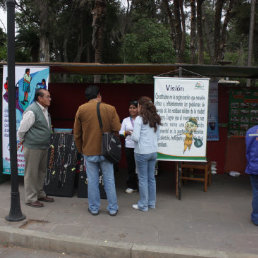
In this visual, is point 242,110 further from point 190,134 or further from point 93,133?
point 93,133

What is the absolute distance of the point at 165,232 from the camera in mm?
3846

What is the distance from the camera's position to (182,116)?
16.0 ft

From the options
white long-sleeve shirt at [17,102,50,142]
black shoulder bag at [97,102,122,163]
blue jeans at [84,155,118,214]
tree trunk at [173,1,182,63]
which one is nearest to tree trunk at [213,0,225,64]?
tree trunk at [173,1,182,63]

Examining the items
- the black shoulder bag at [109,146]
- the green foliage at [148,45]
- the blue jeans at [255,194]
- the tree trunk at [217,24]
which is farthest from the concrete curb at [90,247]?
the green foliage at [148,45]

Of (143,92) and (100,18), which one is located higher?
(100,18)

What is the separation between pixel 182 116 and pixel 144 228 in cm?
191

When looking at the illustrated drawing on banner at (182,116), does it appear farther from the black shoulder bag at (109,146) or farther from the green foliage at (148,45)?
the green foliage at (148,45)

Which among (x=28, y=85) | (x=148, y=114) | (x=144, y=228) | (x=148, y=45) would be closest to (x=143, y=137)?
(x=148, y=114)

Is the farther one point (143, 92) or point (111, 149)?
point (143, 92)

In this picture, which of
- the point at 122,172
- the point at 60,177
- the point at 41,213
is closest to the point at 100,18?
the point at 122,172

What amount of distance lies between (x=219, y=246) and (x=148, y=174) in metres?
1.43

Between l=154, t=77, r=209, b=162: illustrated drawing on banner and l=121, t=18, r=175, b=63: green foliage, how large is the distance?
12544 millimetres

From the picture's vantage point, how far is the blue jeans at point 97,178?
162 inches

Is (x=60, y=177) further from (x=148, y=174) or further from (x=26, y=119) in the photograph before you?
(x=148, y=174)
